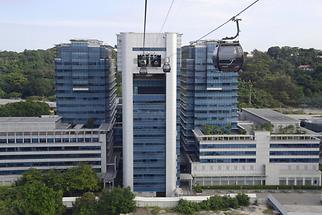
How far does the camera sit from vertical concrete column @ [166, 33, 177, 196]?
66.5ft

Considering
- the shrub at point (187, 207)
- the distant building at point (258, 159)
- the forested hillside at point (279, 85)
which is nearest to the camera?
the shrub at point (187, 207)

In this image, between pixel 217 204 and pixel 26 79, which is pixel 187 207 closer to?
pixel 217 204

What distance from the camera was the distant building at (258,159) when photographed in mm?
22953

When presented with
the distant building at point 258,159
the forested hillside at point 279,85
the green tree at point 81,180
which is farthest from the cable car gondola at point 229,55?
the forested hillside at point 279,85

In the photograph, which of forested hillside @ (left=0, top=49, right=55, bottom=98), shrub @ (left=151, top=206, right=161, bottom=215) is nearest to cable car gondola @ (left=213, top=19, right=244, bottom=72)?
shrub @ (left=151, top=206, right=161, bottom=215)

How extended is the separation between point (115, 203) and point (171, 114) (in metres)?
5.47

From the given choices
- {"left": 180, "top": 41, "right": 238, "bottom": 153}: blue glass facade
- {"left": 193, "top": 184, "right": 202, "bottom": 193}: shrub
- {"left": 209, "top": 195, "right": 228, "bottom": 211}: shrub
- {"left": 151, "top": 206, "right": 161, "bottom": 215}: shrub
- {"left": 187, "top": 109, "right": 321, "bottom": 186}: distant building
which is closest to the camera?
{"left": 151, "top": 206, "right": 161, "bottom": 215}: shrub

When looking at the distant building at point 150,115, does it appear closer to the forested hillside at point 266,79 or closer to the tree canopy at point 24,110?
the tree canopy at point 24,110

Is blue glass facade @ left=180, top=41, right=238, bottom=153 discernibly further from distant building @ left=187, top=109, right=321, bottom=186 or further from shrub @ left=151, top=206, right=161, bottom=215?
shrub @ left=151, top=206, right=161, bottom=215

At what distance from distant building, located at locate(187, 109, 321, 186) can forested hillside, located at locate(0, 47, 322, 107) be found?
16840 millimetres

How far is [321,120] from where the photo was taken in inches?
1245

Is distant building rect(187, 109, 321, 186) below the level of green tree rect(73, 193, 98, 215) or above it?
above

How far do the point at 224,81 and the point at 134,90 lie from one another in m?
6.80

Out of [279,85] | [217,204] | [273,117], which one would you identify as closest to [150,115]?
[217,204]
